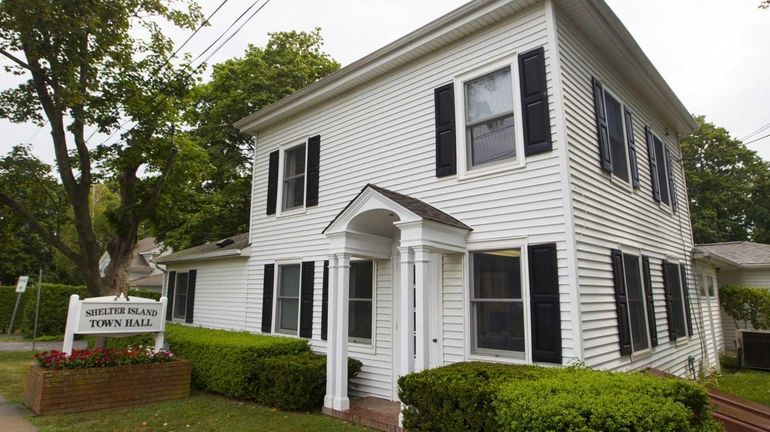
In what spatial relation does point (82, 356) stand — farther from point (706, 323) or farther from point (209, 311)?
point (706, 323)

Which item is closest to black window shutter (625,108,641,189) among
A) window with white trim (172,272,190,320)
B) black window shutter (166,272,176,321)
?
window with white trim (172,272,190,320)

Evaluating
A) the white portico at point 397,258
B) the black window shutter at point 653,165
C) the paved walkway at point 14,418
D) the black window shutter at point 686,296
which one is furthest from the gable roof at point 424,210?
the black window shutter at point 686,296

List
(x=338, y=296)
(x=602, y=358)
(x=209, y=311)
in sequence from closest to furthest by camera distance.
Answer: (x=602, y=358) → (x=338, y=296) → (x=209, y=311)

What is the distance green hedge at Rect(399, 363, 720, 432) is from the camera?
3.47 m

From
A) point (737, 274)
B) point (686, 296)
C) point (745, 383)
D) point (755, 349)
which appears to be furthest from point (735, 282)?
point (686, 296)

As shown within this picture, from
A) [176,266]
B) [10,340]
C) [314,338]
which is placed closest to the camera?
[314,338]

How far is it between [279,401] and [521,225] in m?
4.67

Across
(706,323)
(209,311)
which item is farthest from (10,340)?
(706,323)

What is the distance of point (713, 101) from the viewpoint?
1240 inches

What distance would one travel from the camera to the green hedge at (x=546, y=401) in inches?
137

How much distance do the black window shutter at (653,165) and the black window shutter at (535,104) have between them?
4355 mm

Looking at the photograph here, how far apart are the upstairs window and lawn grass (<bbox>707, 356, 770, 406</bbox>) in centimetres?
622

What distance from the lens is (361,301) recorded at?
26.4 ft

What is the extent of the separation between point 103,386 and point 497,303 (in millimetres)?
6327
